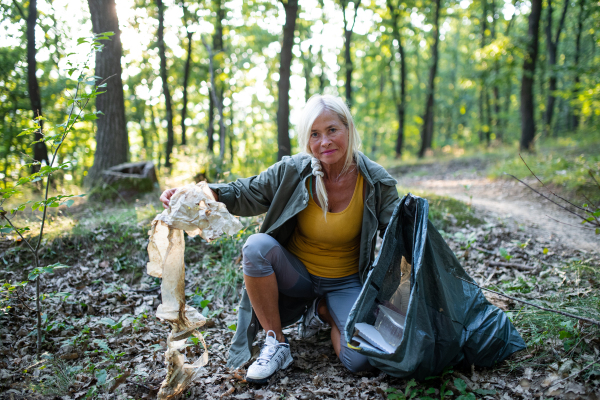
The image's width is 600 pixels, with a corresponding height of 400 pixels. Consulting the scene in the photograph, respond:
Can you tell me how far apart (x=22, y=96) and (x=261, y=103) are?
12.9 m

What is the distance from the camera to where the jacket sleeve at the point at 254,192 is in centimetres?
239

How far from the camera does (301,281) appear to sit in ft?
8.05

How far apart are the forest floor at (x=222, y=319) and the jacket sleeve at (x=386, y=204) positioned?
972mm

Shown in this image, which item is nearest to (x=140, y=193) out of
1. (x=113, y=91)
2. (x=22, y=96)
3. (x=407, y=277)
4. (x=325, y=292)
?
(x=113, y=91)

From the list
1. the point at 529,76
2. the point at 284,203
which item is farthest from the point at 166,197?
the point at 529,76

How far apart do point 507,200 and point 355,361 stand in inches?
198

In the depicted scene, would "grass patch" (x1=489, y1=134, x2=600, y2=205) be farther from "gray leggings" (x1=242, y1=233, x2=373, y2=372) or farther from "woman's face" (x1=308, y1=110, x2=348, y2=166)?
"gray leggings" (x1=242, y1=233, x2=373, y2=372)

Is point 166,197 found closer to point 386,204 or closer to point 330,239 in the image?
point 330,239

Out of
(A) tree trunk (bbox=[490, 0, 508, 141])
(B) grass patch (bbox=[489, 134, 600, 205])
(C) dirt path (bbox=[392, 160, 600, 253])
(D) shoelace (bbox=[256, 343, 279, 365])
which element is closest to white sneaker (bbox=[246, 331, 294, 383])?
(D) shoelace (bbox=[256, 343, 279, 365])

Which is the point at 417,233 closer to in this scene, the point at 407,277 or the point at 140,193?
the point at 407,277

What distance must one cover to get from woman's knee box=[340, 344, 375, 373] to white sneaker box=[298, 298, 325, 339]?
0.47 meters

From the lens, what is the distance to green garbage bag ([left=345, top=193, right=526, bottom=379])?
180cm

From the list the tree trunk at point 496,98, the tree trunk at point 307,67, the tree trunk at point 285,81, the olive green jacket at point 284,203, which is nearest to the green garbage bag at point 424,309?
the olive green jacket at point 284,203

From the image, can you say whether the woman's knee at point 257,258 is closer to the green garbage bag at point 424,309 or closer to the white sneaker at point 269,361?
the white sneaker at point 269,361
